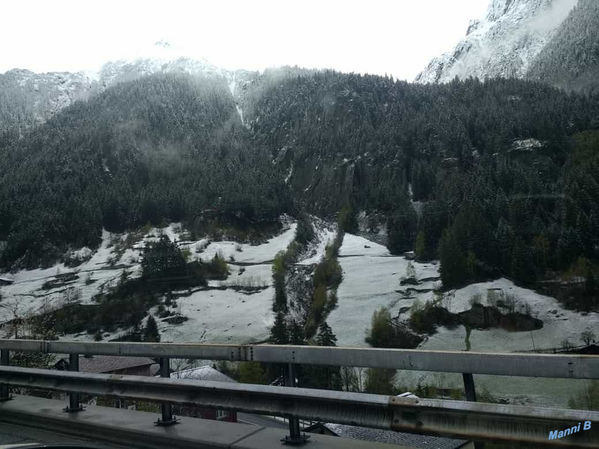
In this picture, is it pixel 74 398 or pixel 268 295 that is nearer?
pixel 74 398

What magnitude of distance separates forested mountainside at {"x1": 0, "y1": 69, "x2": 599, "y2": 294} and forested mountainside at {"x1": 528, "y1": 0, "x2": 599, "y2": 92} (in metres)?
9.66

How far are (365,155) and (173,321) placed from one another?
65.6 meters

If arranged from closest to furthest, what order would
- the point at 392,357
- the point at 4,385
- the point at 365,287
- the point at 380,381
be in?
1. the point at 392,357
2. the point at 4,385
3. the point at 380,381
4. the point at 365,287

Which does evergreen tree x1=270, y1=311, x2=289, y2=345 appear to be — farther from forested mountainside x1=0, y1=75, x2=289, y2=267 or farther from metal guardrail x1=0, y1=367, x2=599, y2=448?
forested mountainside x1=0, y1=75, x2=289, y2=267

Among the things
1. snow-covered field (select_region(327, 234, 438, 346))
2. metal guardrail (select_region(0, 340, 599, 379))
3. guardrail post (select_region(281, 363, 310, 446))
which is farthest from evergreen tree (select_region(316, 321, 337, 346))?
guardrail post (select_region(281, 363, 310, 446))

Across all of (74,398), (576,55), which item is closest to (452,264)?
(74,398)

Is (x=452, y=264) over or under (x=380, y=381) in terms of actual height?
under

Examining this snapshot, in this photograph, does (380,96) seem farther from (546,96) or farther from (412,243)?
(412,243)

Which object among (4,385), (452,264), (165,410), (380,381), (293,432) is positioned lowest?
(452,264)

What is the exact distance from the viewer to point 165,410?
459 centimetres

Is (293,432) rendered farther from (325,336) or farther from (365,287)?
(365,287)

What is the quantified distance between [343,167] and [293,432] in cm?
10791

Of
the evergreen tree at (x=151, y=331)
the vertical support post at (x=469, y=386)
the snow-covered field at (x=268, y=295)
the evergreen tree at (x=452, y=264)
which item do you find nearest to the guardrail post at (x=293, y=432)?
the vertical support post at (x=469, y=386)

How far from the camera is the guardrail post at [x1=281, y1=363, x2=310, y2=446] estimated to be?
3.68 m
